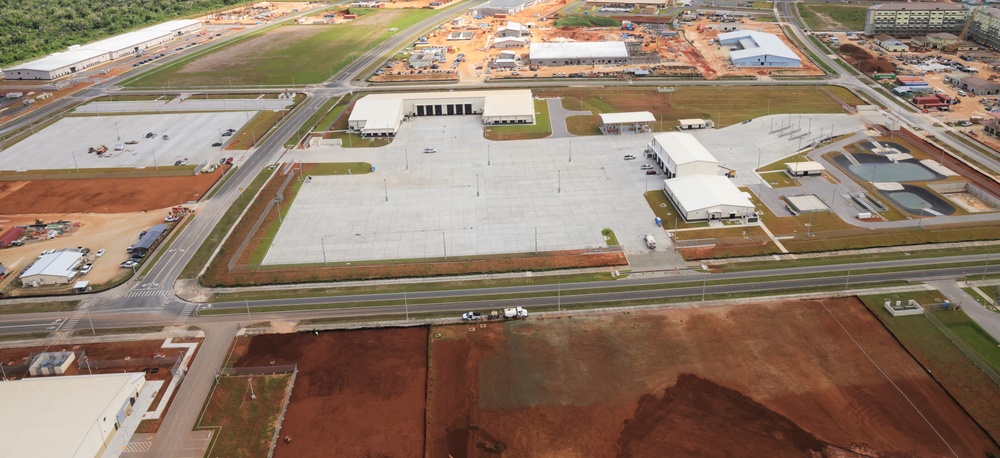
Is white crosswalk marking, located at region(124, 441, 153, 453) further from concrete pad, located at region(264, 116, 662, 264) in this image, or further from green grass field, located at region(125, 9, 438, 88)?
green grass field, located at region(125, 9, 438, 88)

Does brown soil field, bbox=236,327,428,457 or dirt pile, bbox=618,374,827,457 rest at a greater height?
brown soil field, bbox=236,327,428,457

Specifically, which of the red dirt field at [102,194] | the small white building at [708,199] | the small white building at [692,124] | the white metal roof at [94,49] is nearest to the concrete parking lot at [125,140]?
the red dirt field at [102,194]

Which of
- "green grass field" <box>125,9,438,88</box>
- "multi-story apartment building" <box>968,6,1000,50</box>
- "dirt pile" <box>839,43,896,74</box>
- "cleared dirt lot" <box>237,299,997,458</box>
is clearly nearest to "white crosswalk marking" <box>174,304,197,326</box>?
"cleared dirt lot" <box>237,299,997,458</box>

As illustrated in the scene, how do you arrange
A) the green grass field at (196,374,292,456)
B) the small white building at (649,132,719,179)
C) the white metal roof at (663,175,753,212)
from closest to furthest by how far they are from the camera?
the green grass field at (196,374,292,456) → the white metal roof at (663,175,753,212) → the small white building at (649,132,719,179)

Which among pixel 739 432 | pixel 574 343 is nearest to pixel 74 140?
pixel 574 343

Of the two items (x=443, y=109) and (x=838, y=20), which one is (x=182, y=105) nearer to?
(x=443, y=109)

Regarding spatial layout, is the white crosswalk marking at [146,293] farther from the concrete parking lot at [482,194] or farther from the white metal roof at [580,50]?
the white metal roof at [580,50]
